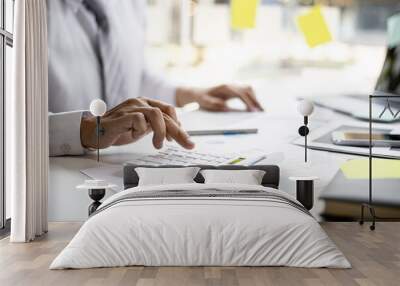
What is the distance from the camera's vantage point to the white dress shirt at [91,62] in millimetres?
6562

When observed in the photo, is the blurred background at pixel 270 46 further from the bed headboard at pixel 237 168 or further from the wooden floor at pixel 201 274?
the wooden floor at pixel 201 274

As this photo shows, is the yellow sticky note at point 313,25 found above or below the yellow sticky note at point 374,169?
above

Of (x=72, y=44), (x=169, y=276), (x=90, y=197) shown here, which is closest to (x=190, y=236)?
(x=169, y=276)

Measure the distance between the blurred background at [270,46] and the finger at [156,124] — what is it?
47cm

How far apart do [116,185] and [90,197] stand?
279 mm

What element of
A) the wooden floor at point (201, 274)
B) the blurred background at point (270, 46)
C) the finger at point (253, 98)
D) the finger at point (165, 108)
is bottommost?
the wooden floor at point (201, 274)

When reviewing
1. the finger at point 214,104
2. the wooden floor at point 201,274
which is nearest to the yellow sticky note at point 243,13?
the finger at point 214,104

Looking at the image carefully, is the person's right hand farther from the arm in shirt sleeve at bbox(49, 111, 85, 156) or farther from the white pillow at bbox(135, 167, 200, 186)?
the white pillow at bbox(135, 167, 200, 186)

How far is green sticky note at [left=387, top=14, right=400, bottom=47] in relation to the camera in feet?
21.9

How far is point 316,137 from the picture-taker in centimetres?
654

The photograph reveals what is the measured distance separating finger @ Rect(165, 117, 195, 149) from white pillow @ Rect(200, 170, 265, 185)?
50 centimetres

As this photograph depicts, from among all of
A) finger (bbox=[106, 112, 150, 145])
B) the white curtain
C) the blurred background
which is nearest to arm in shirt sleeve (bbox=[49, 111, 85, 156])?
finger (bbox=[106, 112, 150, 145])

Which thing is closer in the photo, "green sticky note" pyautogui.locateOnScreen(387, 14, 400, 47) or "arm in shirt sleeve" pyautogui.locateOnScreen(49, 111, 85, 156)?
"arm in shirt sleeve" pyautogui.locateOnScreen(49, 111, 85, 156)

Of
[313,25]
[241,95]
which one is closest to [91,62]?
[241,95]
